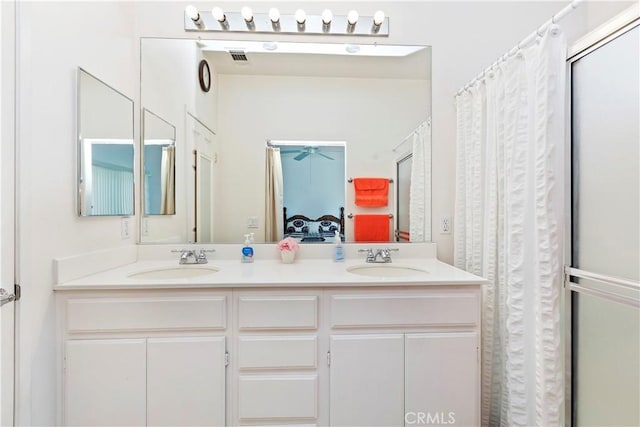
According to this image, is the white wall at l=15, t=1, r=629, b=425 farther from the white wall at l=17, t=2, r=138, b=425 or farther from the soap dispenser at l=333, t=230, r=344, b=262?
the soap dispenser at l=333, t=230, r=344, b=262

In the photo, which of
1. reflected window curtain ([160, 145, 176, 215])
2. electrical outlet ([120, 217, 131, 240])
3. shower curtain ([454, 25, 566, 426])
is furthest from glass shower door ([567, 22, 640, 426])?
electrical outlet ([120, 217, 131, 240])

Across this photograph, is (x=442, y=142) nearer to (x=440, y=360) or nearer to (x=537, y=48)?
(x=537, y=48)

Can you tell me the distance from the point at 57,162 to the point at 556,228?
208 cm

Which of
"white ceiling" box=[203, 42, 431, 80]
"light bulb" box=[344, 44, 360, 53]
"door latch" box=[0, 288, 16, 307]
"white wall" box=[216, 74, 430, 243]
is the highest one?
"light bulb" box=[344, 44, 360, 53]

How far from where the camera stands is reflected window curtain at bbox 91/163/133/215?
1.47 meters

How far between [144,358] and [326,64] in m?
1.86

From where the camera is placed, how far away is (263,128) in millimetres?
1914

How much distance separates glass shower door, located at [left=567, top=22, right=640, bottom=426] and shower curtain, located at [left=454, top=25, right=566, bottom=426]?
0.36 feet

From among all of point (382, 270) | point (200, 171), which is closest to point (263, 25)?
point (200, 171)

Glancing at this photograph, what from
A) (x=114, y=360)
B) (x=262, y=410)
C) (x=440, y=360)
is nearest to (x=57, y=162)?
(x=114, y=360)

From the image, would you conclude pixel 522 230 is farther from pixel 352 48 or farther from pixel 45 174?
pixel 45 174

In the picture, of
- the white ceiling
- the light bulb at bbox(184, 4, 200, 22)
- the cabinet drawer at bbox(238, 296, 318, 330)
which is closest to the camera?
the cabinet drawer at bbox(238, 296, 318, 330)

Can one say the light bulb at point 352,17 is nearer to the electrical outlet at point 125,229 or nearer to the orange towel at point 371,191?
the orange towel at point 371,191

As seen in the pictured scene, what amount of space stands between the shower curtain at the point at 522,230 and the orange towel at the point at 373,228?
535 millimetres
